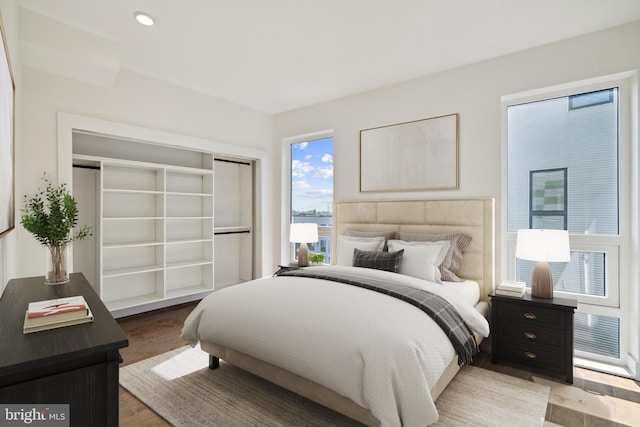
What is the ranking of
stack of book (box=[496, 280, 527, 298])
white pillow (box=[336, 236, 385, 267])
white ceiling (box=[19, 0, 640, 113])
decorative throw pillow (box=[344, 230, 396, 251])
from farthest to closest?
1. decorative throw pillow (box=[344, 230, 396, 251])
2. white pillow (box=[336, 236, 385, 267])
3. stack of book (box=[496, 280, 527, 298])
4. white ceiling (box=[19, 0, 640, 113])

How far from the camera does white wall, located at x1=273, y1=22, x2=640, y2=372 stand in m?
2.59

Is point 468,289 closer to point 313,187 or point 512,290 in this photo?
point 512,290

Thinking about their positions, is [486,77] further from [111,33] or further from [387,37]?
[111,33]

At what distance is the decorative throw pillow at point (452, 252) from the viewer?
298 centimetres

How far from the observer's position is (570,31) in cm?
262

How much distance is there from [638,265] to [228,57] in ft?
12.5

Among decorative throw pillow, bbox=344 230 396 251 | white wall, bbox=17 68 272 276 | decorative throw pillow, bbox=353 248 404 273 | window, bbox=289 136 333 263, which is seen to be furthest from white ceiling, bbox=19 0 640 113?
decorative throw pillow, bbox=353 248 404 273

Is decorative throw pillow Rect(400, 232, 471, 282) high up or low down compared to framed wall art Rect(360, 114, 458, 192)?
down

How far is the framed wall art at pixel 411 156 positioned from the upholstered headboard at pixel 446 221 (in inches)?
8.2

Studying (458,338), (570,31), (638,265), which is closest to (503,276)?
(638,265)

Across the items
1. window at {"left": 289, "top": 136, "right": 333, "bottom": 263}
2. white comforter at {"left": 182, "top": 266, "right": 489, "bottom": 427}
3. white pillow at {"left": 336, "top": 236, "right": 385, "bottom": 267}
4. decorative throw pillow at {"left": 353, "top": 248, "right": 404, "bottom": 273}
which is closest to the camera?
white comforter at {"left": 182, "top": 266, "right": 489, "bottom": 427}

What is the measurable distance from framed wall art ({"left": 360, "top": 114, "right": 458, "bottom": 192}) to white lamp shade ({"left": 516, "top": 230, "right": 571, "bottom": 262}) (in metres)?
0.95

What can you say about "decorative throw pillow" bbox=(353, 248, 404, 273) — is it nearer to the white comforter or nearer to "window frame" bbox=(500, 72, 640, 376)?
the white comforter

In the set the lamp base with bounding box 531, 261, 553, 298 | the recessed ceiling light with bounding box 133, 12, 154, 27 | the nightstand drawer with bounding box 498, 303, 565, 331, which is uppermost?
the recessed ceiling light with bounding box 133, 12, 154, 27
